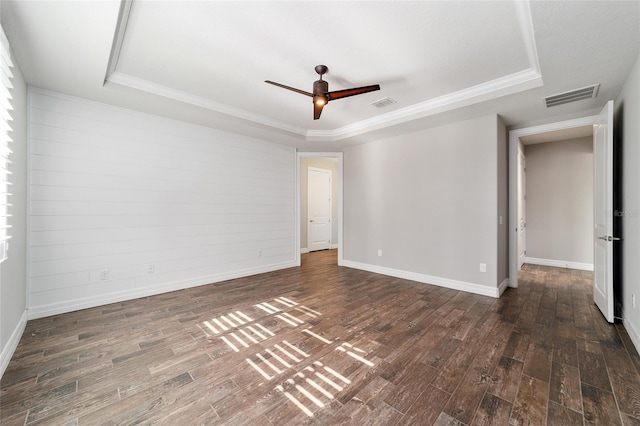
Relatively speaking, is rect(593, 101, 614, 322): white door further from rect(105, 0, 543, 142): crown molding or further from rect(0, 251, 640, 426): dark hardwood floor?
rect(105, 0, 543, 142): crown molding

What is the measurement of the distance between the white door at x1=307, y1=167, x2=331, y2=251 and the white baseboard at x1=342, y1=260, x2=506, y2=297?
234cm

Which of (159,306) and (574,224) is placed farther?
(574,224)

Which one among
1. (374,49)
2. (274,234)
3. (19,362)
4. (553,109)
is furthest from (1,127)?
(553,109)

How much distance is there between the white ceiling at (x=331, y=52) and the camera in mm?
1941

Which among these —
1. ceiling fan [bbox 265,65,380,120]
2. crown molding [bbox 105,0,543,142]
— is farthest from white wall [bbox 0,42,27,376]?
ceiling fan [bbox 265,65,380,120]

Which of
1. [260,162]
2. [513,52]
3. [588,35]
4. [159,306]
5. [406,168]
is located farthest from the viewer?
[260,162]

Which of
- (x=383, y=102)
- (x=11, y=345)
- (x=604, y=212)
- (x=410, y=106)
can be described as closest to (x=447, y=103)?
(x=410, y=106)

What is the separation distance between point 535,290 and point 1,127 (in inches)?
243

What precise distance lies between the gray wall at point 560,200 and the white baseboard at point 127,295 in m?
6.05

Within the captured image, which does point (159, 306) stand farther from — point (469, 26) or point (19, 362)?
point (469, 26)

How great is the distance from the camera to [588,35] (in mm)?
2045

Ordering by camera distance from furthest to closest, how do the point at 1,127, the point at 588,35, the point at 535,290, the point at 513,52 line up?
the point at 535,290, the point at 513,52, the point at 588,35, the point at 1,127

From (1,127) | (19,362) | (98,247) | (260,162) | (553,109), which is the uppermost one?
(553,109)

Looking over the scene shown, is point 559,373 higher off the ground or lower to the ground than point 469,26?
lower
